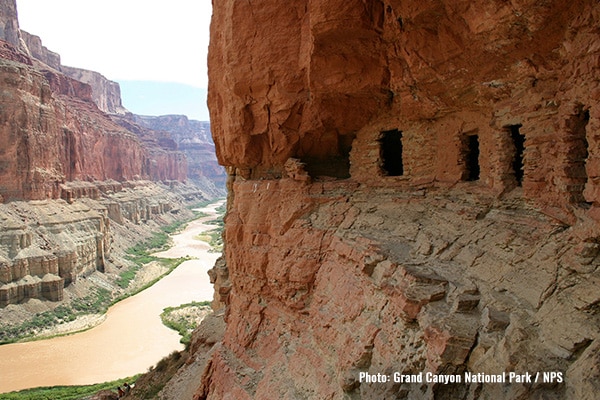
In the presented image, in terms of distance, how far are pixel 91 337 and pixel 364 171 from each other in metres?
27.2

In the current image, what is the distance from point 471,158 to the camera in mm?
8031

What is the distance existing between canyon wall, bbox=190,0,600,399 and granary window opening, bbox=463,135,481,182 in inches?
1.9

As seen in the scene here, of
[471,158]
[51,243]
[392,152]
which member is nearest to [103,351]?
[51,243]

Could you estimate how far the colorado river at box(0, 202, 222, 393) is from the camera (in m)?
23.1

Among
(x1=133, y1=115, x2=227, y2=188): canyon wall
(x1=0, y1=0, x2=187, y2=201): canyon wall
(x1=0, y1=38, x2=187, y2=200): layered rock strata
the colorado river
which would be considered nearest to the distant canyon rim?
the colorado river

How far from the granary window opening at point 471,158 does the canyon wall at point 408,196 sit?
5 centimetres

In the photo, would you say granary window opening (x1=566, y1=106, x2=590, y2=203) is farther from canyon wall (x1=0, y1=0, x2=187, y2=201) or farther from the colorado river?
canyon wall (x1=0, y1=0, x2=187, y2=201)

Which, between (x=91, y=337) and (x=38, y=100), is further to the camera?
(x=38, y=100)

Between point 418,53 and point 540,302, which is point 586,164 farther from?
point 418,53

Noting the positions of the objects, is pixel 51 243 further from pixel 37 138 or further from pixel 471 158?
pixel 471 158

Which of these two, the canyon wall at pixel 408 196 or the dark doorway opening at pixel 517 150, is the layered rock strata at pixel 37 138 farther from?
the dark doorway opening at pixel 517 150

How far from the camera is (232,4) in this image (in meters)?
8.88

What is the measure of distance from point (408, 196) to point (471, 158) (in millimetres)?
1438

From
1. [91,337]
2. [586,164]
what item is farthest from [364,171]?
[91,337]
